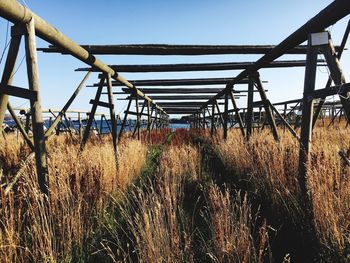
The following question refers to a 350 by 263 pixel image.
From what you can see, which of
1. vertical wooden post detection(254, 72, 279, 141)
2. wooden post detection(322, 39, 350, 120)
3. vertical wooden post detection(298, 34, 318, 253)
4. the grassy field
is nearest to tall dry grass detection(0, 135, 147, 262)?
the grassy field

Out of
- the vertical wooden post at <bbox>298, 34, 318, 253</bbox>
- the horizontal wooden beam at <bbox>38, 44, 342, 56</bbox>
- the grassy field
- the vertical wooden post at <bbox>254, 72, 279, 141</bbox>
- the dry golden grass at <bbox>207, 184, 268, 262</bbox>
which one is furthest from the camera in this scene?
the vertical wooden post at <bbox>254, 72, 279, 141</bbox>

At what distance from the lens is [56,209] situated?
334 centimetres

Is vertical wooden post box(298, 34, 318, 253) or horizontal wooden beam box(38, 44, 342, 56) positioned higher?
horizontal wooden beam box(38, 44, 342, 56)

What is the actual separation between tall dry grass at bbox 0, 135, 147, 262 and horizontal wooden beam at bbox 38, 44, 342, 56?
2.20 meters

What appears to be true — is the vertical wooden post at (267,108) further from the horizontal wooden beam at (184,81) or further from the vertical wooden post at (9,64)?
the vertical wooden post at (9,64)

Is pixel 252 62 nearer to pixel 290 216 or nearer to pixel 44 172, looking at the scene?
pixel 290 216

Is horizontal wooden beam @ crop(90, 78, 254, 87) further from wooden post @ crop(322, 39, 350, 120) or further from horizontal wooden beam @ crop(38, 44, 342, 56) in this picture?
wooden post @ crop(322, 39, 350, 120)

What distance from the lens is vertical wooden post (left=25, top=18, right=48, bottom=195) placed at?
11.4 ft

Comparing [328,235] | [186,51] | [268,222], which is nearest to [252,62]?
[186,51]

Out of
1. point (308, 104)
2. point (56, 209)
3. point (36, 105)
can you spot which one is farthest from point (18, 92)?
point (308, 104)

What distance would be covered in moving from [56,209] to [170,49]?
3622 mm

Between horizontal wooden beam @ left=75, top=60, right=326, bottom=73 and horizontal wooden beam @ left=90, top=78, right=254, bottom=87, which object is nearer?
horizontal wooden beam @ left=75, top=60, right=326, bottom=73

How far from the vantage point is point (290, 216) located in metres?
3.64

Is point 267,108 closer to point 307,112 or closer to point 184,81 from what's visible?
point 307,112
